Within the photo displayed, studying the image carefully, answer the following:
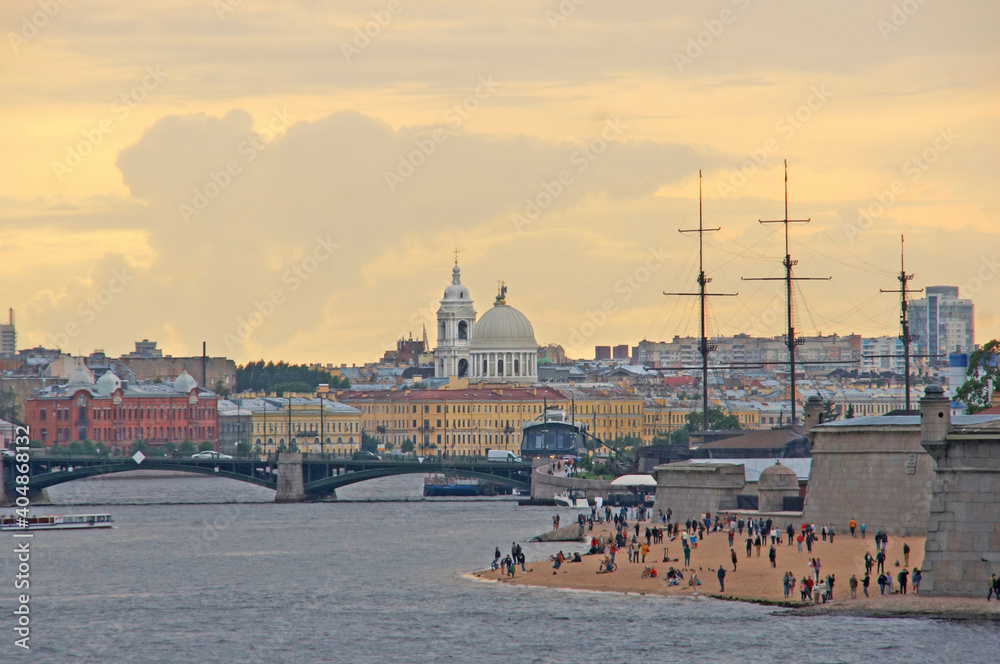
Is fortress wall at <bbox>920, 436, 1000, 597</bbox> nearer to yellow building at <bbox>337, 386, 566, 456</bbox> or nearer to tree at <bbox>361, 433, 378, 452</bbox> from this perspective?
tree at <bbox>361, 433, 378, 452</bbox>

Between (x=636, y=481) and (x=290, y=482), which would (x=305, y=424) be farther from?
(x=636, y=481)

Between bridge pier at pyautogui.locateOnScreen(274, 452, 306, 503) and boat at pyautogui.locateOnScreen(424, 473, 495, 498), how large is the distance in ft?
47.6

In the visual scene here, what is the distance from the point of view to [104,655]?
4222cm

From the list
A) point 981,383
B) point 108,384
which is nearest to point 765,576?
point 981,383

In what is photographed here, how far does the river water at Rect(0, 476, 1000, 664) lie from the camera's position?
4081 cm

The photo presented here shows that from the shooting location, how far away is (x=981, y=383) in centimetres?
7431

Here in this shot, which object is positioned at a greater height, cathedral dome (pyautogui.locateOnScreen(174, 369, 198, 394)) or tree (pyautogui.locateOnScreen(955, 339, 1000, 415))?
cathedral dome (pyautogui.locateOnScreen(174, 369, 198, 394))

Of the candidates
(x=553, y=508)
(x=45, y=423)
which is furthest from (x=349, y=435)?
(x=553, y=508)

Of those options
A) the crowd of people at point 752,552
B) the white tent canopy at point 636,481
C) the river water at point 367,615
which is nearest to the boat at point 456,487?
the white tent canopy at point 636,481

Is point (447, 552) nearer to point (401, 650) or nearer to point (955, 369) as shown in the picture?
point (401, 650)

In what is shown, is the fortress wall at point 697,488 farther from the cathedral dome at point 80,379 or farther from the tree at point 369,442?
the tree at point 369,442

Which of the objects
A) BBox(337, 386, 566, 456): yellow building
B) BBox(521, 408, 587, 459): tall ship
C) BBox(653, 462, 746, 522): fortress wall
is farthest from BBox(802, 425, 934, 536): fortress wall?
BBox(337, 386, 566, 456): yellow building

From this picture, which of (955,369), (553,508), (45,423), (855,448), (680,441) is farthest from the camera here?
(45,423)

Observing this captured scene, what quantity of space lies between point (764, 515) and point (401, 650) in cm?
2298
